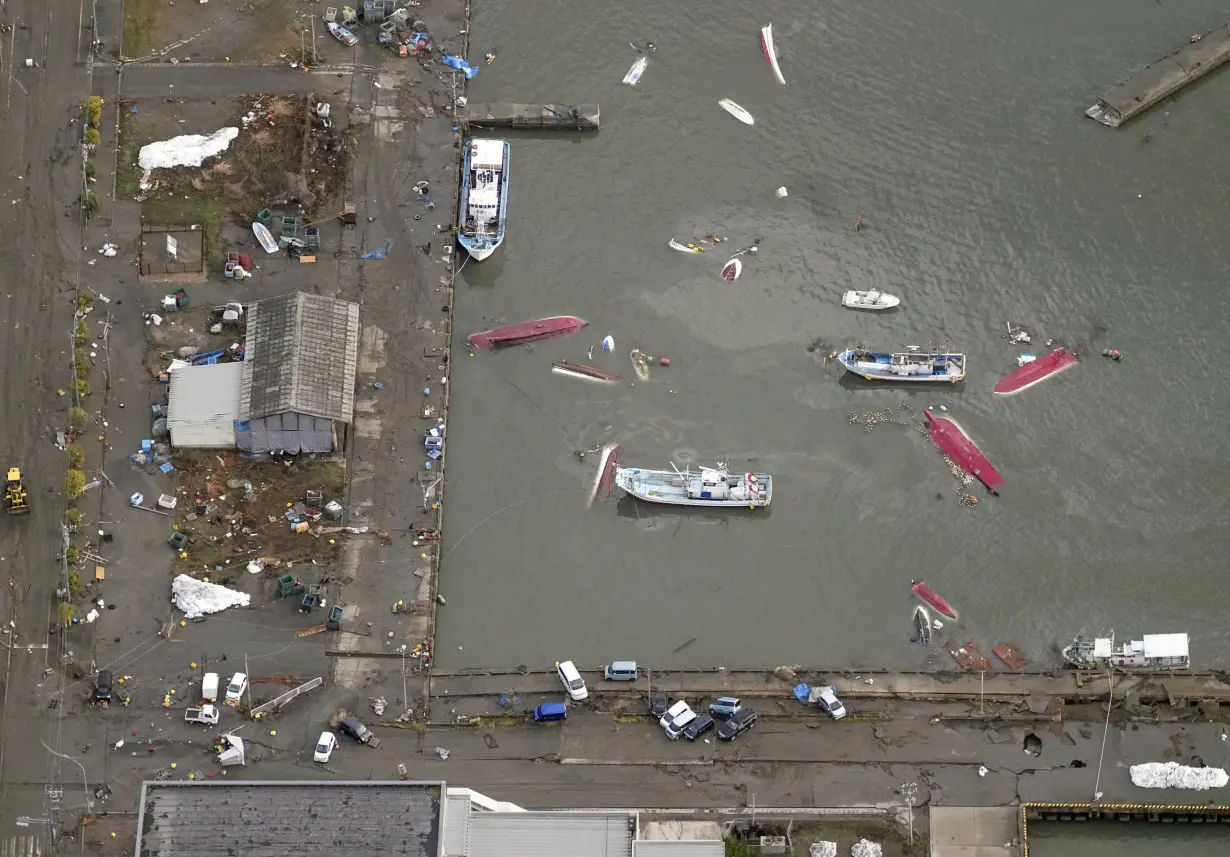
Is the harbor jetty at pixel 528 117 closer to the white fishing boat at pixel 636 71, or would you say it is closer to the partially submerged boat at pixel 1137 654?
the white fishing boat at pixel 636 71

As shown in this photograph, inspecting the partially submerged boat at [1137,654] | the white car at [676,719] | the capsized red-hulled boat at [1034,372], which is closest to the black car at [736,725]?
the white car at [676,719]

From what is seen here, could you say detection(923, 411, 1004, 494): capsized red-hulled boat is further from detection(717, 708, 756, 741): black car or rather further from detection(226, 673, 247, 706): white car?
detection(226, 673, 247, 706): white car

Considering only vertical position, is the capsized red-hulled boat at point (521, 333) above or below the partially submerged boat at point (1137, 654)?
above

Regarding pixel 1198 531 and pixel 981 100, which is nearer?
pixel 1198 531

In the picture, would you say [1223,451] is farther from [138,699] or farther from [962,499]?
[138,699]

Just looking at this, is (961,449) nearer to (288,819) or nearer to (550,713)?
(550,713)

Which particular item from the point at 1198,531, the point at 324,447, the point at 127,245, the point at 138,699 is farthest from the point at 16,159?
the point at 1198,531

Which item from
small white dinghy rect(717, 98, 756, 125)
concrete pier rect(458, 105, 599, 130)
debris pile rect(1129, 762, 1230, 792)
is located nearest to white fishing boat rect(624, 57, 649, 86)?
concrete pier rect(458, 105, 599, 130)
